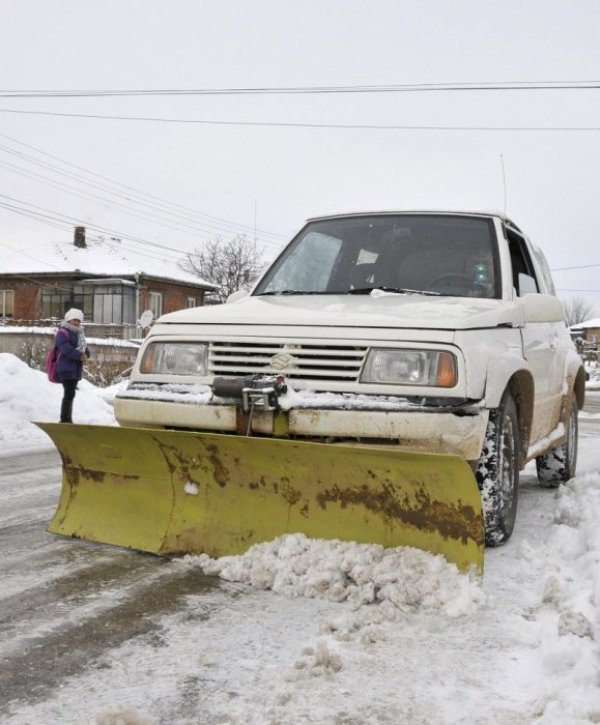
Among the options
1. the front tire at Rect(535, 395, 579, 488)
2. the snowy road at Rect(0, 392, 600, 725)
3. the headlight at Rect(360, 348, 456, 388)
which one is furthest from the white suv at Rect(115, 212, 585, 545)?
the front tire at Rect(535, 395, 579, 488)

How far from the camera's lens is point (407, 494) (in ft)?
11.2

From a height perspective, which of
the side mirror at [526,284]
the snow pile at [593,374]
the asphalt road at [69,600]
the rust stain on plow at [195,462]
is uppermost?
the side mirror at [526,284]

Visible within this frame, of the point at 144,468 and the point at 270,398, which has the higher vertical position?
the point at 270,398

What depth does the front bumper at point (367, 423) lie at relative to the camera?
11.4 ft

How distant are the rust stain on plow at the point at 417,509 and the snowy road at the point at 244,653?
302mm

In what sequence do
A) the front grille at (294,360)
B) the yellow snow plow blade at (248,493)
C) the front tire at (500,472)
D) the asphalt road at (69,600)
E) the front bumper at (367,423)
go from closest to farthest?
the asphalt road at (69,600), the yellow snow plow blade at (248,493), the front bumper at (367,423), the front grille at (294,360), the front tire at (500,472)

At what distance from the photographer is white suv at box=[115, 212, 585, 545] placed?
357 centimetres

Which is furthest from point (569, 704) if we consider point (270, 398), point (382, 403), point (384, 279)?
point (384, 279)

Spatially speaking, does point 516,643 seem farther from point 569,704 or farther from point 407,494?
point 407,494

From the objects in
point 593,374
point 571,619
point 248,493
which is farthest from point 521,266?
point 593,374

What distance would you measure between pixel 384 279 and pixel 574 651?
8.61 ft

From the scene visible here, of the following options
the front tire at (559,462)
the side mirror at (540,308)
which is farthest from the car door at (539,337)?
the front tire at (559,462)

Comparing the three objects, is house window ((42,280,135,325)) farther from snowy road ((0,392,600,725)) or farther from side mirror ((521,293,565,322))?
snowy road ((0,392,600,725))

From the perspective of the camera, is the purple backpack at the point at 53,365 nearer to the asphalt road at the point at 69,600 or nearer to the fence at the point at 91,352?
the asphalt road at the point at 69,600
